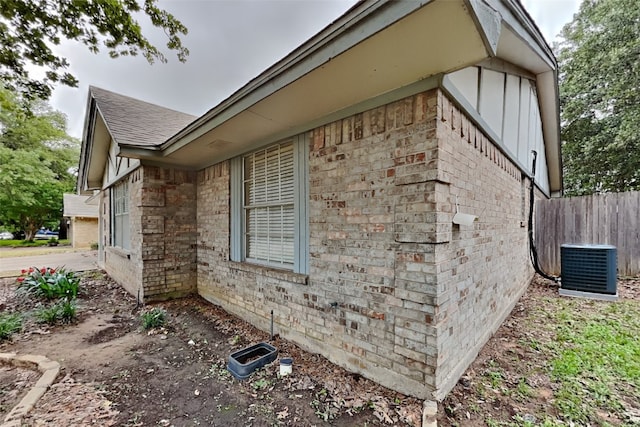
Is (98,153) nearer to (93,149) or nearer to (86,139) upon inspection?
(93,149)

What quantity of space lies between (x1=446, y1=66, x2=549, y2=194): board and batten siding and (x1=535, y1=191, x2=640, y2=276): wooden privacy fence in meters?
1.94

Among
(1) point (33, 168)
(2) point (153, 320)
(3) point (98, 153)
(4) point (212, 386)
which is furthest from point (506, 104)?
(1) point (33, 168)

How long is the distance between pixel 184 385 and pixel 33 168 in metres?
24.8

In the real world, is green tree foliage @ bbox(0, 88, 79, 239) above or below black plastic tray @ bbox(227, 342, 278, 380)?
above

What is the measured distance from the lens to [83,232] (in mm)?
20484

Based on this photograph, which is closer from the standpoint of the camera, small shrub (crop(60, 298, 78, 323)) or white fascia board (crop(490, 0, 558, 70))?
white fascia board (crop(490, 0, 558, 70))

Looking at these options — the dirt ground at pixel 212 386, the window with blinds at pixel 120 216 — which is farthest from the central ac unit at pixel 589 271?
the window with blinds at pixel 120 216

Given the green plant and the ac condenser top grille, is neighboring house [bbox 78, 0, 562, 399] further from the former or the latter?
the green plant

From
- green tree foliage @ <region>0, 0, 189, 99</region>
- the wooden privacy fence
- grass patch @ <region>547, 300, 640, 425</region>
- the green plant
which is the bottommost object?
grass patch @ <region>547, 300, 640, 425</region>

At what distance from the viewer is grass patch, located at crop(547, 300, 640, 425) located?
96.5 inches

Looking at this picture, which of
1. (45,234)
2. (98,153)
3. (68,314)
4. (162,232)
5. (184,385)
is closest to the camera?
(184,385)

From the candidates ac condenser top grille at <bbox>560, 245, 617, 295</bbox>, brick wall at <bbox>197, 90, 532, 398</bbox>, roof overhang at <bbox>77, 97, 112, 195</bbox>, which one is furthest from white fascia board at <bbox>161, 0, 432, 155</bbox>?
ac condenser top grille at <bbox>560, 245, 617, 295</bbox>

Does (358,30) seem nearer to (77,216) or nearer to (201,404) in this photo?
(201,404)

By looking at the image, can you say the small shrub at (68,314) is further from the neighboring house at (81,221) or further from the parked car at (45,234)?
the parked car at (45,234)
